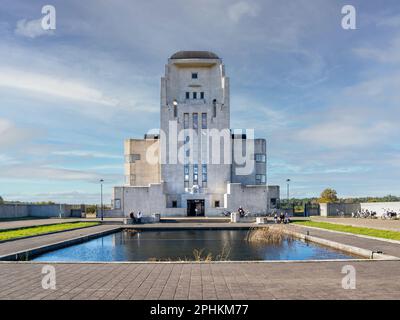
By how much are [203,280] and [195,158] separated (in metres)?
46.9

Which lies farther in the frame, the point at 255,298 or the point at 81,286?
the point at 81,286

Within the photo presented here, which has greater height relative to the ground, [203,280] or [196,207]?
[203,280]

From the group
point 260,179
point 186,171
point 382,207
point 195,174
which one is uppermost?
point 186,171

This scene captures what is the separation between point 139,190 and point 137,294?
46.5m

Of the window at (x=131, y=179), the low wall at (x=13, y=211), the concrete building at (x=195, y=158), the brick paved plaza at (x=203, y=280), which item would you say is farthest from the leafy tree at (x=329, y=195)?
the brick paved plaza at (x=203, y=280)

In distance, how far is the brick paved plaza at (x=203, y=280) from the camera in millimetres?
8477

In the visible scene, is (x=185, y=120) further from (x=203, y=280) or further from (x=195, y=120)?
(x=203, y=280)

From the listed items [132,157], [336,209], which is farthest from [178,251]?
[132,157]

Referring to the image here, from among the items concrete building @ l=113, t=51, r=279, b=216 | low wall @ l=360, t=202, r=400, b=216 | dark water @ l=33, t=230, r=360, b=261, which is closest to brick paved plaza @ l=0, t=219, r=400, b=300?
dark water @ l=33, t=230, r=360, b=261

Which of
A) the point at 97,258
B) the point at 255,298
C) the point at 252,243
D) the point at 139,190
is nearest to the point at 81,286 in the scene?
the point at 255,298

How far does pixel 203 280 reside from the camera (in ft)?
32.8
